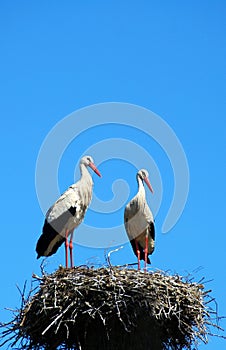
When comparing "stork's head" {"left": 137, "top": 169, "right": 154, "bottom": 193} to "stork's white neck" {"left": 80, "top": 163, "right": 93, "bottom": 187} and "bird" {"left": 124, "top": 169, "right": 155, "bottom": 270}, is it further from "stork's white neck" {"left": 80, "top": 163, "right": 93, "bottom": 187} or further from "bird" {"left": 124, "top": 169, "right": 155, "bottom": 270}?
"stork's white neck" {"left": 80, "top": 163, "right": 93, "bottom": 187}

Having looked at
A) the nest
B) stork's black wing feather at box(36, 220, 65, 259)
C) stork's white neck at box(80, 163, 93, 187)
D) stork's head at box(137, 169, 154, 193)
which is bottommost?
the nest

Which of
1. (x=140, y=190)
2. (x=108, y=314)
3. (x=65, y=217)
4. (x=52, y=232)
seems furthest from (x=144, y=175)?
(x=108, y=314)

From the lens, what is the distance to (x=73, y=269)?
1178cm

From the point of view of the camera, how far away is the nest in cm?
1124

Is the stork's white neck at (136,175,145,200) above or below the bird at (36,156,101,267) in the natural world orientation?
above

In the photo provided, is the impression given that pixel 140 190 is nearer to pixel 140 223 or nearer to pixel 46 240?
pixel 140 223

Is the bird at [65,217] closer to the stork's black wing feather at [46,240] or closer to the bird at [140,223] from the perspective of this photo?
the stork's black wing feather at [46,240]

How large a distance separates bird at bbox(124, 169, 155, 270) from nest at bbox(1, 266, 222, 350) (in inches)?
101

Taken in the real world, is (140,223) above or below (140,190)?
below

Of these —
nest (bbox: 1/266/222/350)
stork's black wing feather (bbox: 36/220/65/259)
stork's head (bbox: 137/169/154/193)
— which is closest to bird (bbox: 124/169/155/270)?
stork's head (bbox: 137/169/154/193)

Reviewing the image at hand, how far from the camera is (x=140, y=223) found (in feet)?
46.5

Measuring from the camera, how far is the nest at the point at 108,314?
11.2 m

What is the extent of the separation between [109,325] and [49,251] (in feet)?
7.54

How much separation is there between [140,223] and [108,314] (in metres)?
3.09
